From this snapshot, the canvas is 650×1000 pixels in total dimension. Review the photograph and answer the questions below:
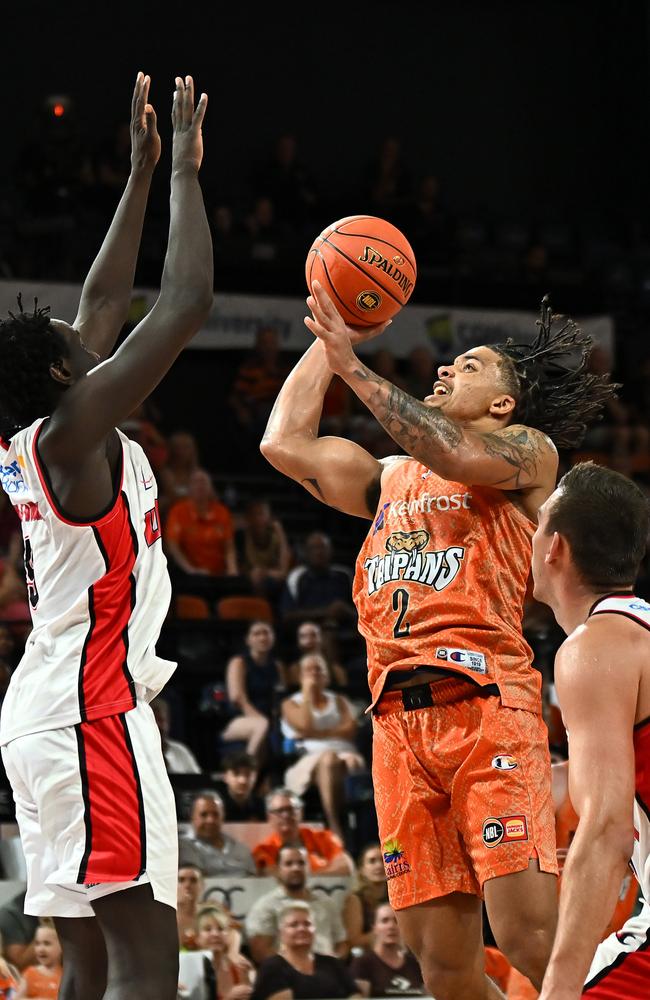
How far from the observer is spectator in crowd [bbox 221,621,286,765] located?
962 centimetres

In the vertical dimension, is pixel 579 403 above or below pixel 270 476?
below

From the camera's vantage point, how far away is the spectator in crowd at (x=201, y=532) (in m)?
11.7

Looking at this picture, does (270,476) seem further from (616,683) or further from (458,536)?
(616,683)

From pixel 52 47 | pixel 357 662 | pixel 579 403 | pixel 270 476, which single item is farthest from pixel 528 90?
pixel 579 403

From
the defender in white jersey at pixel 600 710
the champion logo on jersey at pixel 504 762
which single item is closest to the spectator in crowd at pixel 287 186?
the champion logo on jersey at pixel 504 762

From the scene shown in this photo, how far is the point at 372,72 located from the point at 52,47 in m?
4.15

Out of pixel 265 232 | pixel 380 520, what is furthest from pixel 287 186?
pixel 380 520

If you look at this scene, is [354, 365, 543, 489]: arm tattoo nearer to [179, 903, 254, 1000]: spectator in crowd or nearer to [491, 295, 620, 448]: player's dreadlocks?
[491, 295, 620, 448]: player's dreadlocks

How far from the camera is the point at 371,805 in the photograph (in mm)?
8867

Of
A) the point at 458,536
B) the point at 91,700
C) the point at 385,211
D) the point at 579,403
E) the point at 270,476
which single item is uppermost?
the point at 385,211

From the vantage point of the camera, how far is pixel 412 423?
429 cm

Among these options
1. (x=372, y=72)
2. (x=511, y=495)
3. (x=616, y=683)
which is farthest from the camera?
(x=372, y=72)

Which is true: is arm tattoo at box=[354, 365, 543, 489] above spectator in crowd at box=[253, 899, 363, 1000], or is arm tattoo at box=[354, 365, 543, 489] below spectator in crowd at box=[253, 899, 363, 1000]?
above

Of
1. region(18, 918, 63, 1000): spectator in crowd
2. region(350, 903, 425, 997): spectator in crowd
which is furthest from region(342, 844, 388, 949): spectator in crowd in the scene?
region(18, 918, 63, 1000): spectator in crowd
